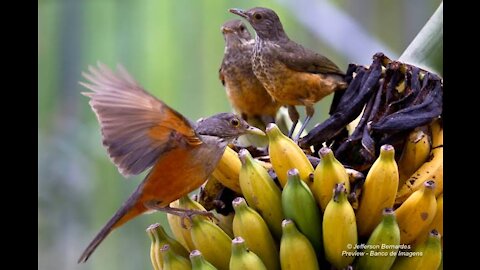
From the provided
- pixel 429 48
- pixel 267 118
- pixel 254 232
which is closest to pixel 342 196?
pixel 254 232

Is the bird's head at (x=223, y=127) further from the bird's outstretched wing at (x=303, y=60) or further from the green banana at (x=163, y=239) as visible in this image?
the bird's outstretched wing at (x=303, y=60)

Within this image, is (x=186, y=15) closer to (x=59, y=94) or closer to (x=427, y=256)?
(x=59, y=94)

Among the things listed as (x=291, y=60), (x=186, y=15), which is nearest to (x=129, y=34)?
(x=186, y=15)

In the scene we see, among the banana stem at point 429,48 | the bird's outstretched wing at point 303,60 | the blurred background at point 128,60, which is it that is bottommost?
the blurred background at point 128,60

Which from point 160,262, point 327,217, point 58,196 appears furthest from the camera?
point 58,196

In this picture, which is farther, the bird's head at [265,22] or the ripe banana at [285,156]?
the bird's head at [265,22]

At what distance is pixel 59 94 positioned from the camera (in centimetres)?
221

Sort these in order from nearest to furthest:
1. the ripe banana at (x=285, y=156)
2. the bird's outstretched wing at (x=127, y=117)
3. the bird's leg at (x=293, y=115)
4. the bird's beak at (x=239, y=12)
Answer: the bird's outstretched wing at (x=127, y=117) → the ripe banana at (x=285, y=156) → the bird's beak at (x=239, y=12) → the bird's leg at (x=293, y=115)

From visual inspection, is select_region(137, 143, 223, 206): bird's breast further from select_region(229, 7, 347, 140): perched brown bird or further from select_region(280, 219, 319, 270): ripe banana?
select_region(229, 7, 347, 140): perched brown bird

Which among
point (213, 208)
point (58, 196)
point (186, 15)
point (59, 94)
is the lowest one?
point (58, 196)

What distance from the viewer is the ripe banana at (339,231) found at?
3.38 feet

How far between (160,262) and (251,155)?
221 millimetres

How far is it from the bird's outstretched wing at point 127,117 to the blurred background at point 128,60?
1.82 feet

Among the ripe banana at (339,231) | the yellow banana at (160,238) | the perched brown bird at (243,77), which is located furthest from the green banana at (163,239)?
the perched brown bird at (243,77)
